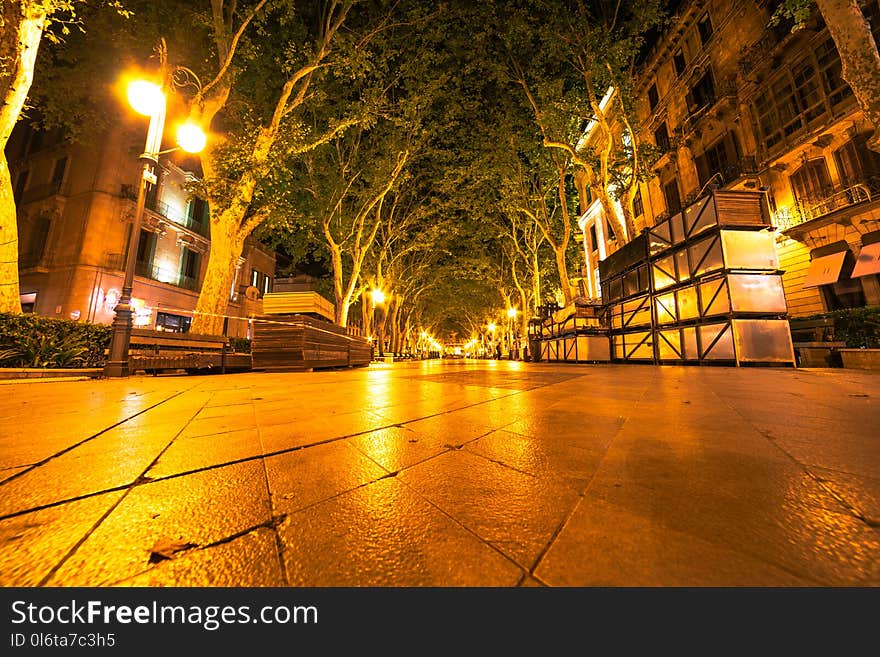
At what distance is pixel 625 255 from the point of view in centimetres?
1266

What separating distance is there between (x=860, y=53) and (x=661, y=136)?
15057 millimetres

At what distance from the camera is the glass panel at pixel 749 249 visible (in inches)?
337

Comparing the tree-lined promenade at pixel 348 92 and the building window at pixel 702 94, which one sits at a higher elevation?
the building window at pixel 702 94

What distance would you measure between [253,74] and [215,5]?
2.70 meters

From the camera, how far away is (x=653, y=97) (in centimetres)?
1953

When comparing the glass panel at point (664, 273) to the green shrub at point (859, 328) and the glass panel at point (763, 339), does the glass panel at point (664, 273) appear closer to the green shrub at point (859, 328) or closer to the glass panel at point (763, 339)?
the glass panel at point (763, 339)

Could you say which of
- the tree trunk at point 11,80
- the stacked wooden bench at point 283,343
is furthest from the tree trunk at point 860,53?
the tree trunk at point 11,80

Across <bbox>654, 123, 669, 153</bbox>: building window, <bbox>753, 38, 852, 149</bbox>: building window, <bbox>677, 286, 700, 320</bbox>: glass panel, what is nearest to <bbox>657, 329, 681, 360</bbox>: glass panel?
<bbox>677, 286, 700, 320</bbox>: glass panel

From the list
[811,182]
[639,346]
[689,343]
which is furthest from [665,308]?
[811,182]

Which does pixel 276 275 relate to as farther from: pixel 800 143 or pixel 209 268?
pixel 800 143

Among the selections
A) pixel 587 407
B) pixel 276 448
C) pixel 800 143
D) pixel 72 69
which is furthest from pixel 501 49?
pixel 276 448

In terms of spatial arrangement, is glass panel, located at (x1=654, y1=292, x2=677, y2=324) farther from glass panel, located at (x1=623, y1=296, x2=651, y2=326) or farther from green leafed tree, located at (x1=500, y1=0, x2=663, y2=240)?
green leafed tree, located at (x1=500, y1=0, x2=663, y2=240)

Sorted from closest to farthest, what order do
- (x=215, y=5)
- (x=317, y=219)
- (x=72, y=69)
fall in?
(x=215, y=5), (x=72, y=69), (x=317, y=219)

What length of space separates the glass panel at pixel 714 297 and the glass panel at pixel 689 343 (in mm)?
657
